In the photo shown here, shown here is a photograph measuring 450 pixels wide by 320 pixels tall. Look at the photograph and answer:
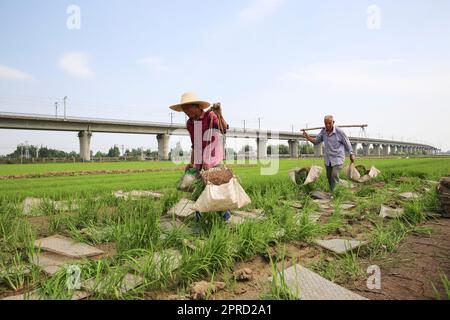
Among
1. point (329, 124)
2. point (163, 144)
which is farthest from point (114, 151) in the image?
point (329, 124)

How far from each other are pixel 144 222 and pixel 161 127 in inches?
1763

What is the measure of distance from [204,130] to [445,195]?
12.3 ft

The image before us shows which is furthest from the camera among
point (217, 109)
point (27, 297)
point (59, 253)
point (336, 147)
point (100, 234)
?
point (336, 147)

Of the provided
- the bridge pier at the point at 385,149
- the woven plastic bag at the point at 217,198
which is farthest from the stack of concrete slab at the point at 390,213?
the bridge pier at the point at 385,149

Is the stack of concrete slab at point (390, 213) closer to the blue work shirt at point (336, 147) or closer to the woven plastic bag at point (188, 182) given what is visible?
the blue work shirt at point (336, 147)

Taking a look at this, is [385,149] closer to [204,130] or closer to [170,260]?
[204,130]

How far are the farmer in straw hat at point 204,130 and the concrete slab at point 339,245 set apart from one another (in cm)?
118

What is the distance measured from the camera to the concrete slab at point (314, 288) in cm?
191

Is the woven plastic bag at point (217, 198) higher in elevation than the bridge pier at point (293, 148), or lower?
lower

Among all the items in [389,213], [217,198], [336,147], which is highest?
[336,147]

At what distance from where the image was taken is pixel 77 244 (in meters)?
2.96

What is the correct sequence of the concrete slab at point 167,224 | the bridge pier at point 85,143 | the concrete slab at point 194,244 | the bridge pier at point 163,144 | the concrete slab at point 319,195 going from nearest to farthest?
the concrete slab at point 194,244, the concrete slab at point 167,224, the concrete slab at point 319,195, the bridge pier at point 85,143, the bridge pier at point 163,144

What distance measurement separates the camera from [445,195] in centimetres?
439
